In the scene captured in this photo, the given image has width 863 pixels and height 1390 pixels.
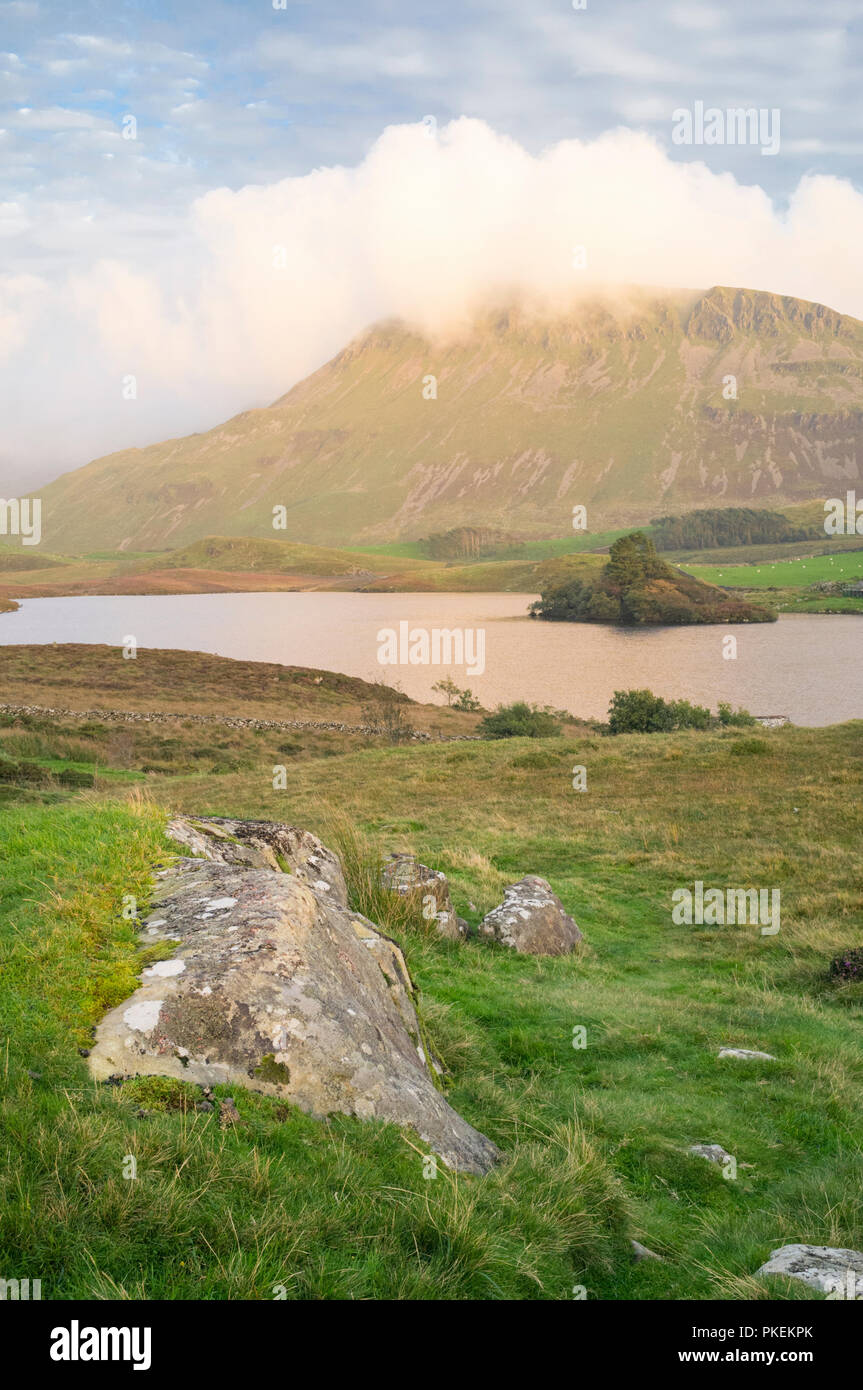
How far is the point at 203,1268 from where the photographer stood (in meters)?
3.46

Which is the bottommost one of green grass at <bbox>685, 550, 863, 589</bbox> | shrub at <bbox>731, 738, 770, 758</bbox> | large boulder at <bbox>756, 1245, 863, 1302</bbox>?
large boulder at <bbox>756, 1245, 863, 1302</bbox>

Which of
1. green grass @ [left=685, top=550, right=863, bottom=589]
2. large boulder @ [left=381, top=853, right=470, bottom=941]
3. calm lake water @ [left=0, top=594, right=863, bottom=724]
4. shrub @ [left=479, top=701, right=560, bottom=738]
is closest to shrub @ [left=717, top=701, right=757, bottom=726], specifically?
Answer: calm lake water @ [left=0, top=594, right=863, bottom=724]

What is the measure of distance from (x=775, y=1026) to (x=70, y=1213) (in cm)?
905

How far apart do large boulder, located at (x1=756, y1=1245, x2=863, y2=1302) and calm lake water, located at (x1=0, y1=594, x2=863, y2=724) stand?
183 feet

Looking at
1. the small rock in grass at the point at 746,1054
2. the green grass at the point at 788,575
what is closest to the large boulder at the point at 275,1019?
the small rock in grass at the point at 746,1054

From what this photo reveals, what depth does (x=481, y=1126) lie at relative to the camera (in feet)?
21.3

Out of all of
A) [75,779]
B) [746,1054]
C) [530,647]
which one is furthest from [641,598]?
[746,1054]

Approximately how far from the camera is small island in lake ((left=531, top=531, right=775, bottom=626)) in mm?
121062

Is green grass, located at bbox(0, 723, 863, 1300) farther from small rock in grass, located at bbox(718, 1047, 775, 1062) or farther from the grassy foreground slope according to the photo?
small rock in grass, located at bbox(718, 1047, 775, 1062)

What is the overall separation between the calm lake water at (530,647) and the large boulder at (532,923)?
154 feet

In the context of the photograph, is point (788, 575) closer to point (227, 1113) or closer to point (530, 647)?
point (530, 647)

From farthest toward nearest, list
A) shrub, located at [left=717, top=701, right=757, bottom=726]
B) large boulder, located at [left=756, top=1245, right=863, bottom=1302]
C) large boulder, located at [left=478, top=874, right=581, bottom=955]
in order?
1. shrub, located at [left=717, top=701, right=757, bottom=726]
2. large boulder, located at [left=478, top=874, right=581, bottom=955]
3. large boulder, located at [left=756, top=1245, right=863, bottom=1302]
